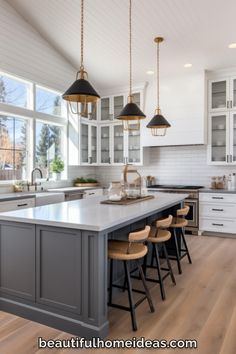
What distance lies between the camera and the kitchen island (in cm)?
234

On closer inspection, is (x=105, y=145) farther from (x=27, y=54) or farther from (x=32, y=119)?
(x=27, y=54)

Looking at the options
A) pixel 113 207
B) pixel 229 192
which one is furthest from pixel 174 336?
pixel 229 192

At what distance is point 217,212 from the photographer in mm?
5594

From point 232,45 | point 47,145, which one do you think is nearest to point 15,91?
point 47,145

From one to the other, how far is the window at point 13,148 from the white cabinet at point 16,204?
2.92ft

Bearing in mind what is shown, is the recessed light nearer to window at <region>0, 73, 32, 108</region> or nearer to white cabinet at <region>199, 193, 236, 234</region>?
white cabinet at <region>199, 193, 236, 234</region>

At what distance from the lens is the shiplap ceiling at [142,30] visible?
433cm

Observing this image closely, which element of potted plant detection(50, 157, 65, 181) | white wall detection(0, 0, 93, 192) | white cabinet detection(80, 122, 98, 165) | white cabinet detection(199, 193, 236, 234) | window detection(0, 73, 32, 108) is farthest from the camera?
white cabinet detection(80, 122, 98, 165)

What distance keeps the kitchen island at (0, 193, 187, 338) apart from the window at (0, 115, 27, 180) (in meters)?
2.62

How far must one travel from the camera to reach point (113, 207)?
3.16 meters

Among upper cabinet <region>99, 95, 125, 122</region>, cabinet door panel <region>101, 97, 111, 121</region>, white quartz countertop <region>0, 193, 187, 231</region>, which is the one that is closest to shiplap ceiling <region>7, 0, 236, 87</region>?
upper cabinet <region>99, 95, 125, 122</region>

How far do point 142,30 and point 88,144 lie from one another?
2834mm

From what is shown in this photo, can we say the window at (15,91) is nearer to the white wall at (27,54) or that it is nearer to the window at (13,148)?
the white wall at (27,54)

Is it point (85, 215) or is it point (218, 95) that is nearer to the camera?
point (85, 215)
